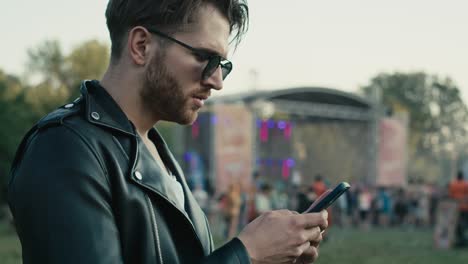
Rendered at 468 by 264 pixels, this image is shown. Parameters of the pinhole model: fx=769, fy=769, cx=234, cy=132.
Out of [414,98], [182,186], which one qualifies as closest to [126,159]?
[182,186]

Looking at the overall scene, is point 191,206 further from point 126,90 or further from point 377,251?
point 377,251

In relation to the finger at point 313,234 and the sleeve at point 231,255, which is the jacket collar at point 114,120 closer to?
the sleeve at point 231,255

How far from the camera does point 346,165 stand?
Result: 54.4 meters

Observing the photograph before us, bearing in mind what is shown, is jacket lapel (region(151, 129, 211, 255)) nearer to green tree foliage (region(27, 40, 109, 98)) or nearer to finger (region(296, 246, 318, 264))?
finger (region(296, 246, 318, 264))

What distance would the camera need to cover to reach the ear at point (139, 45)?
1.82 m

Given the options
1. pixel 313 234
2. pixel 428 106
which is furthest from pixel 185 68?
pixel 428 106

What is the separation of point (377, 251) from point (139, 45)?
564 inches

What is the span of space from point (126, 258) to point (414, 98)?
71.4 meters

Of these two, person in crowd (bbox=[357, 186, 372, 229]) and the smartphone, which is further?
person in crowd (bbox=[357, 186, 372, 229])

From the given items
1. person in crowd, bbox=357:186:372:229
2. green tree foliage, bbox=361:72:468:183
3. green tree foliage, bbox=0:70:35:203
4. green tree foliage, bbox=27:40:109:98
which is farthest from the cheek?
green tree foliage, bbox=361:72:468:183

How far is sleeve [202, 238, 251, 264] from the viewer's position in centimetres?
169

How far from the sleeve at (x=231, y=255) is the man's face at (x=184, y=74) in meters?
0.38

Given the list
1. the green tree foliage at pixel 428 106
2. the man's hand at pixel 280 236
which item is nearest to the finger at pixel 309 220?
the man's hand at pixel 280 236

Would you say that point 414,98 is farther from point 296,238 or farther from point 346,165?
point 296,238
